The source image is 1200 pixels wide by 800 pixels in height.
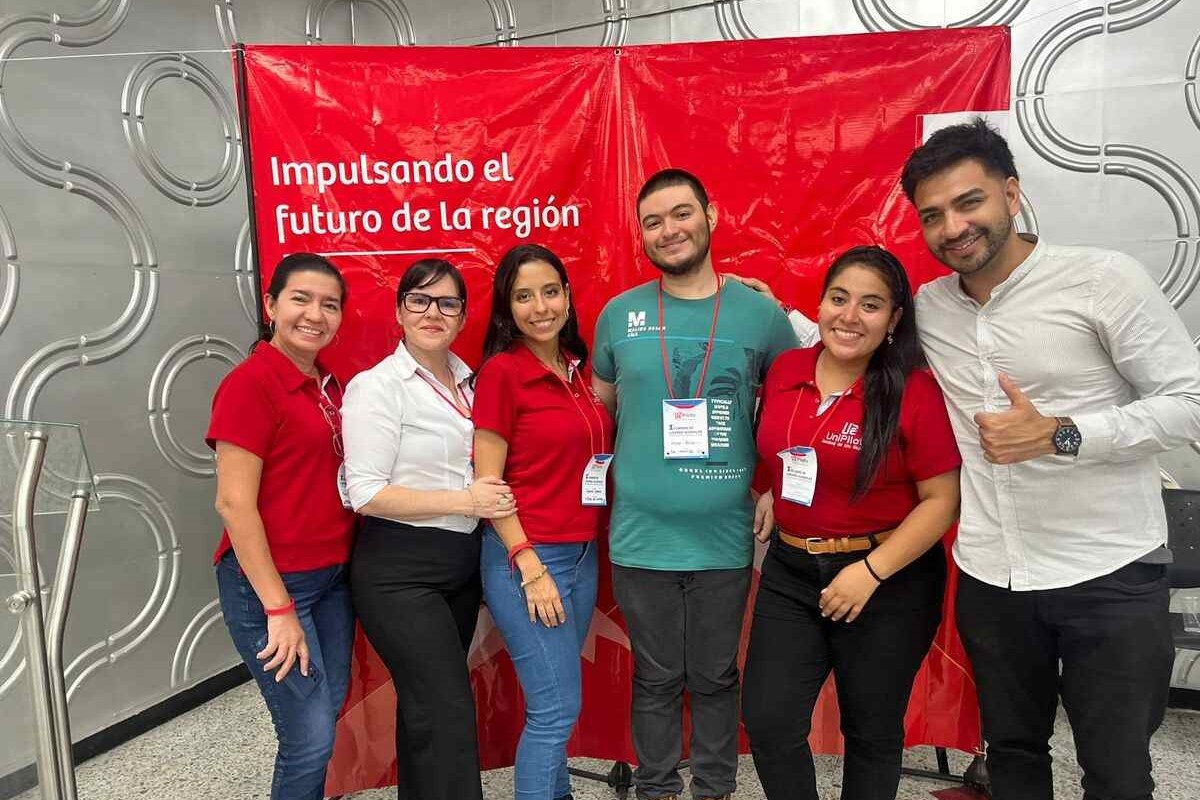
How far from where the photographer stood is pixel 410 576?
5.98 feet

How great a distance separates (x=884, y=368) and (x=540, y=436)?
2.83 ft

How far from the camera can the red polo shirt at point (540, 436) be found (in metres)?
1.84

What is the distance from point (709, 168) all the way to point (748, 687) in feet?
5.28

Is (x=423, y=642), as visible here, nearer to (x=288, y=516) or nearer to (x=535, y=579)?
(x=535, y=579)

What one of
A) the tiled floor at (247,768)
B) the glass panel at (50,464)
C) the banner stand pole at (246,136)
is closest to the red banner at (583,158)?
the banner stand pole at (246,136)

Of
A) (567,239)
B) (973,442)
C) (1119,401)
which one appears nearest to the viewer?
(1119,401)

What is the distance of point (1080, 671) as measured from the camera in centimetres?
149

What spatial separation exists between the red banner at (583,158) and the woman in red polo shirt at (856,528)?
75 centimetres

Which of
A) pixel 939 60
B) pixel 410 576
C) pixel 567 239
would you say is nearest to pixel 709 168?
pixel 567 239

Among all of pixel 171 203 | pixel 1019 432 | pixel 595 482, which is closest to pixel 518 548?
pixel 595 482

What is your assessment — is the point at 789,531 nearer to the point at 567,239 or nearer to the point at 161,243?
the point at 567,239

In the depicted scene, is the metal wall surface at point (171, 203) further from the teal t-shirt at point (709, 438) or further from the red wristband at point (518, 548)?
the red wristband at point (518, 548)

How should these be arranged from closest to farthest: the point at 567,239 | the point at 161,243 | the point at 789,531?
the point at 789,531
the point at 567,239
the point at 161,243

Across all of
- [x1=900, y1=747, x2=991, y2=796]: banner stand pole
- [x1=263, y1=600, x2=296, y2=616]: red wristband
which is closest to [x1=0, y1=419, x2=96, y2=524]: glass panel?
[x1=263, y1=600, x2=296, y2=616]: red wristband
